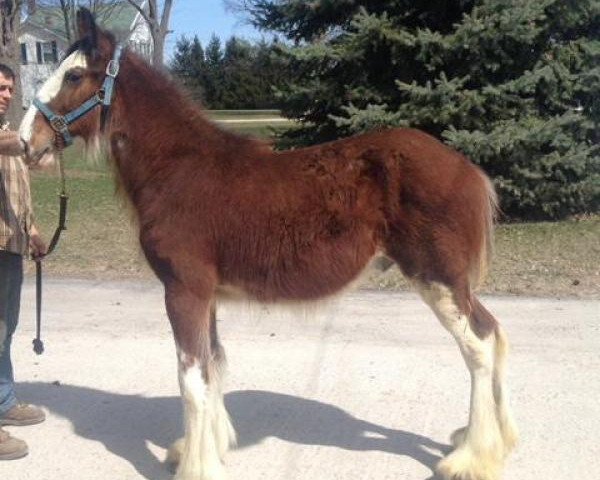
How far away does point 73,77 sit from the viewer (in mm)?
3416

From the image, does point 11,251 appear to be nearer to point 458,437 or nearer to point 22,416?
point 22,416

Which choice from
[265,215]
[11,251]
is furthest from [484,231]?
[11,251]

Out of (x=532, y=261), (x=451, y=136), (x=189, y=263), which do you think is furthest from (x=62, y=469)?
(x=451, y=136)

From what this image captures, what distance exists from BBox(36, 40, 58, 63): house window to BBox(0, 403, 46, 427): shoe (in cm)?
4942

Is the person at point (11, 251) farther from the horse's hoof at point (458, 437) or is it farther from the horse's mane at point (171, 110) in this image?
the horse's hoof at point (458, 437)

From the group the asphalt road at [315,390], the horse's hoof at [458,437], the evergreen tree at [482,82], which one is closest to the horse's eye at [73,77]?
the asphalt road at [315,390]

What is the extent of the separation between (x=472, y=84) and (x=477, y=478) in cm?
687

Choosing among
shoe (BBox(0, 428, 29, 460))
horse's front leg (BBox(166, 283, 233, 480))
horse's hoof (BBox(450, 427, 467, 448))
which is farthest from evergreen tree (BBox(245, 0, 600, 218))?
shoe (BBox(0, 428, 29, 460))

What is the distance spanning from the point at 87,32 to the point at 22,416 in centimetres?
234

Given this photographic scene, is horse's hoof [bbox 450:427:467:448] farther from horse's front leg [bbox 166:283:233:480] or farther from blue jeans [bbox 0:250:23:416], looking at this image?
blue jeans [bbox 0:250:23:416]

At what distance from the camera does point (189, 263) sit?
11.0ft

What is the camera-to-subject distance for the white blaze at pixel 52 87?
11.1 ft

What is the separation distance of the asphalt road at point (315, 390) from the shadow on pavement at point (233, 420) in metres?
0.01

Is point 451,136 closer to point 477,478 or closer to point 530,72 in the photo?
point 530,72
